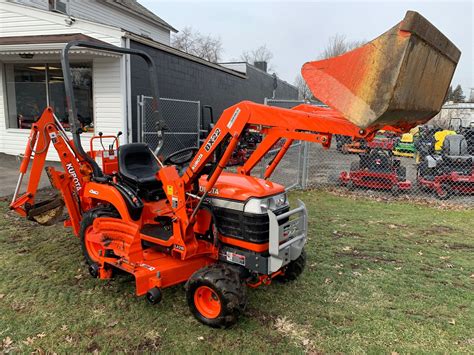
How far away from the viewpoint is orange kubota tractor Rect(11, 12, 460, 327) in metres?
2.44

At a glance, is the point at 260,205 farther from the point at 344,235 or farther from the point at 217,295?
the point at 344,235

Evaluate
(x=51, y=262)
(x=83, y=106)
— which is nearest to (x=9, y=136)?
(x=83, y=106)

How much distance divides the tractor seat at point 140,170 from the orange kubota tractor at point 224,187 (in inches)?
0.5

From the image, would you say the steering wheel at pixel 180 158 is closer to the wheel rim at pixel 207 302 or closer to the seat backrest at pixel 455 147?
the wheel rim at pixel 207 302

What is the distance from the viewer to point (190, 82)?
1379cm

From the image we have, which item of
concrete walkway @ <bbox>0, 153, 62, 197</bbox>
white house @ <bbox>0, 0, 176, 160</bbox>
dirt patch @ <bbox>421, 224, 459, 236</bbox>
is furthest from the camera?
white house @ <bbox>0, 0, 176, 160</bbox>

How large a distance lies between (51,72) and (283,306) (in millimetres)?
10455

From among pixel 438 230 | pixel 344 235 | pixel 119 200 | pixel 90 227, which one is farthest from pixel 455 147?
pixel 90 227

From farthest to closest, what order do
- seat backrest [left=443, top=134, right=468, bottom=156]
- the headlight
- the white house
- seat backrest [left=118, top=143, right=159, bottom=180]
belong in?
1. the white house
2. seat backrest [left=443, top=134, right=468, bottom=156]
3. seat backrest [left=118, top=143, right=159, bottom=180]
4. the headlight

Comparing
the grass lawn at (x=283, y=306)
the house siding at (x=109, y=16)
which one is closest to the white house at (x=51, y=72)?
the house siding at (x=109, y=16)

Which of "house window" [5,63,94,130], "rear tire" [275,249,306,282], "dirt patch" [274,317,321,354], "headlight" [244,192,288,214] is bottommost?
"dirt patch" [274,317,321,354]

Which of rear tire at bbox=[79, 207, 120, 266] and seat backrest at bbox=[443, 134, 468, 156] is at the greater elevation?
seat backrest at bbox=[443, 134, 468, 156]

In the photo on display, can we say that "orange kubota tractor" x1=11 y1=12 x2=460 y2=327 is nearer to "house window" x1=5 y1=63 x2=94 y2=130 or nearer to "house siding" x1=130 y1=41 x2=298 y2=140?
"house siding" x1=130 y1=41 x2=298 y2=140

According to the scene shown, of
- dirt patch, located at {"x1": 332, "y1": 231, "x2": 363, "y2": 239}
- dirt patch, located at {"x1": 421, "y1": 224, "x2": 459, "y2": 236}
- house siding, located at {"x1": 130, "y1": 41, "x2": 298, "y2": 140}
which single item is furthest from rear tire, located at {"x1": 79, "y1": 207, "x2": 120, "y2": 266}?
house siding, located at {"x1": 130, "y1": 41, "x2": 298, "y2": 140}
